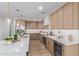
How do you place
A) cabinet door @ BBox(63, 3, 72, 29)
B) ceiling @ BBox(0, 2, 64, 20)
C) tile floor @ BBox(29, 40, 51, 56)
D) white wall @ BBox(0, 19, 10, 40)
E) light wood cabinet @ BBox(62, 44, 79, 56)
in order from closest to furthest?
white wall @ BBox(0, 19, 10, 40), light wood cabinet @ BBox(62, 44, 79, 56), ceiling @ BBox(0, 2, 64, 20), cabinet door @ BBox(63, 3, 72, 29), tile floor @ BBox(29, 40, 51, 56)

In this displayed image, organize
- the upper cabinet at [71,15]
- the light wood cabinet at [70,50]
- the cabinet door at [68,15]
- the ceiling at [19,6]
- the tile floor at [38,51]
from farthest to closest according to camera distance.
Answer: the tile floor at [38,51] < the cabinet door at [68,15] < the upper cabinet at [71,15] < the ceiling at [19,6] < the light wood cabinet at [70,50]

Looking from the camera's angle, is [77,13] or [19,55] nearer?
[19,55]

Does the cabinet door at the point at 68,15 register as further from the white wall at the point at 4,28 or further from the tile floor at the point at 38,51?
the white wall at the point at 4,28

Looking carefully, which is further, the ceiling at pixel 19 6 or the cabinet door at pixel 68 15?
the cabinet door at pixel 68 15

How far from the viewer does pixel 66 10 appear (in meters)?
3.55

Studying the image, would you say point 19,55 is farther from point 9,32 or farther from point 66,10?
point 66,10

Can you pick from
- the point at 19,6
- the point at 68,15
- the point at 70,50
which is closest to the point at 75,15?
the point at 68,15

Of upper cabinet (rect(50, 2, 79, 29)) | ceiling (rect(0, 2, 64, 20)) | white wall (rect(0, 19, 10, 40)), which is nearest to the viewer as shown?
white wall (rect(0, 19, 10, 40))

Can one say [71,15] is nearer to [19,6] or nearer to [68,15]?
[68,15]

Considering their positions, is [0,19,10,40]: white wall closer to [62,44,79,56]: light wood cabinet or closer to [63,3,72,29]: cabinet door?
[62,44,79,56]: light wood cabinet

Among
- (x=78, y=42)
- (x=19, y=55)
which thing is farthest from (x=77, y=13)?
(x=19, y=55)

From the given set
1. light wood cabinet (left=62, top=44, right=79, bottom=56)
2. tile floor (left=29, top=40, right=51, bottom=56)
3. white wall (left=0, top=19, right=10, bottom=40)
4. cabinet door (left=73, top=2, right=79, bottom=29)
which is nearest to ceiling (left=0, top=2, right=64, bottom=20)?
white wall (left=0, top=19, right=10, bottom=40)

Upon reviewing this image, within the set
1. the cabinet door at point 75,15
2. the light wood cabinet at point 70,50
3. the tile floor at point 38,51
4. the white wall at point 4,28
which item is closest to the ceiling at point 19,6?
the white wall at point 4,28

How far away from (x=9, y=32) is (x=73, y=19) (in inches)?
68.7
